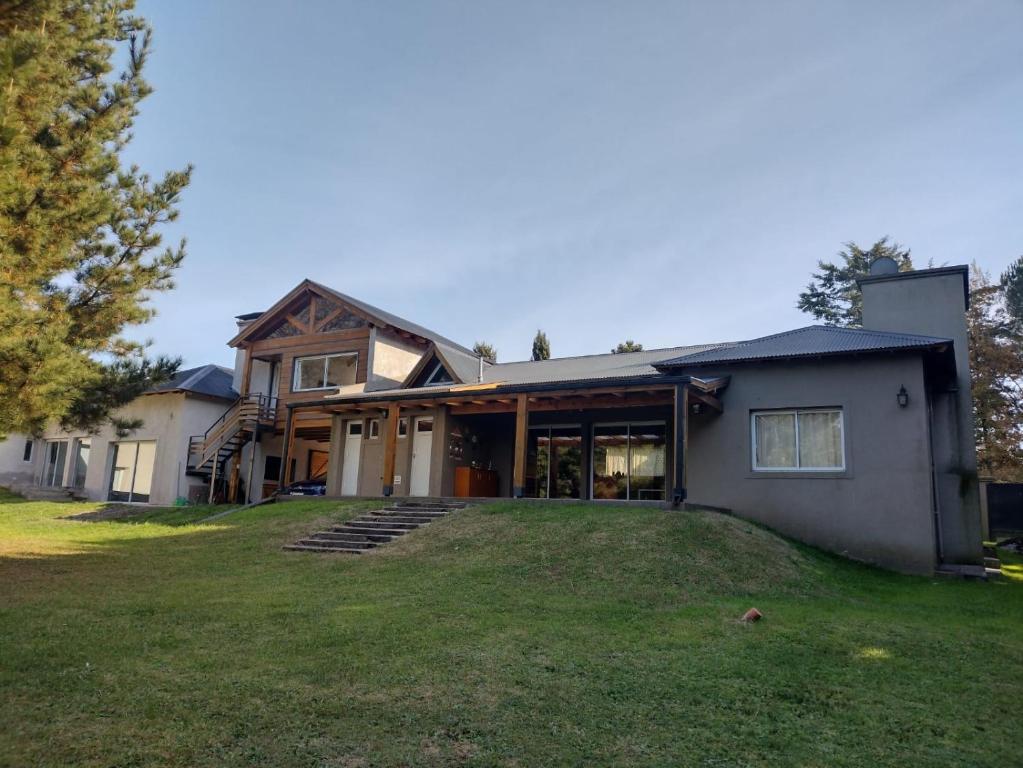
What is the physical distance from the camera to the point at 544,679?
527cm

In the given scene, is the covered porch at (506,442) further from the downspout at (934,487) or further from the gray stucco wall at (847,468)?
the downspout at (934,487)

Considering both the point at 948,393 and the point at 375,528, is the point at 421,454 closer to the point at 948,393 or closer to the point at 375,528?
the point at 375,528

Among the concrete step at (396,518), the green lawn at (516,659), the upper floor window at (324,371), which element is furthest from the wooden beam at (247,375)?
the green lawn at (516,659)

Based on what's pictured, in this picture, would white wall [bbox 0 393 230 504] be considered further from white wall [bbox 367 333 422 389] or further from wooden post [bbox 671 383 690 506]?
wooden post [bbox 671 383 690 506]

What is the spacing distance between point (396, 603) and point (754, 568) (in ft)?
17.6

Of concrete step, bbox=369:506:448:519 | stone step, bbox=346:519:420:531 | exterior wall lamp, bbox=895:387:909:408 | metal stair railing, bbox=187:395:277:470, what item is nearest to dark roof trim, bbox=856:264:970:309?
exterior wall lamp, bbox=895:387:909:408

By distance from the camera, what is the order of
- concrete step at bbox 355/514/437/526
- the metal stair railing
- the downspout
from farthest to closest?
1. the metal stair railing
2. the downspout
3. concrete step at bbox 355/514/437/526

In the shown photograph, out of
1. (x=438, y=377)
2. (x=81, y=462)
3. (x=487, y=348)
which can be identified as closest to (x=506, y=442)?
(x=438, y=377)

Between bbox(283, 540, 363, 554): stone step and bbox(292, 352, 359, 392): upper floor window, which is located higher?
bbox(292, 352, 359, 392): upper floor window

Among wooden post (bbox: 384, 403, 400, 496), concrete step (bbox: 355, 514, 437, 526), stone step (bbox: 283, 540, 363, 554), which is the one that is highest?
wooden post (bbox: 384, 403, 400, 496)

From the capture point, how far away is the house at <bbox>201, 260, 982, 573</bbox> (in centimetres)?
1342

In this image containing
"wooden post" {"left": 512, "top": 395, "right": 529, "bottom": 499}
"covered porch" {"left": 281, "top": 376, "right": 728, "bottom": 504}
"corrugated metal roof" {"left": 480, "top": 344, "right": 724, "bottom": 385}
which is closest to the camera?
"wooden post" {"left": 512, "top": 395, "right": 529, "bottom": 499}

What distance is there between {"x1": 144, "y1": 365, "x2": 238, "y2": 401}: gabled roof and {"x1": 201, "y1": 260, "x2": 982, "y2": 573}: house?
489cm

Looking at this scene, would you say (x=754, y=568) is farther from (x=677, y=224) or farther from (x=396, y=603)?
(x=677, y=224)
